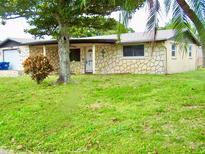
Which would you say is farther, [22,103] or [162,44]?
[162,44]

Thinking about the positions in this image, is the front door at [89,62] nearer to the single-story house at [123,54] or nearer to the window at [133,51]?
the single-story house at [123,54]

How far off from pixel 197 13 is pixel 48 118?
5.31 m

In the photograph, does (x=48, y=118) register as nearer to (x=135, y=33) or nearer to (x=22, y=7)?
(x=22, y=7)

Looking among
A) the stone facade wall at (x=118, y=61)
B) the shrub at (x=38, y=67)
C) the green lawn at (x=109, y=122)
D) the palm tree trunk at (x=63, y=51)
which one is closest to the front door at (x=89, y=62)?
the stone facade wall at (x=118, y=61)

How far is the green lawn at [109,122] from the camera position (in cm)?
716

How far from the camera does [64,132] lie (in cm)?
845

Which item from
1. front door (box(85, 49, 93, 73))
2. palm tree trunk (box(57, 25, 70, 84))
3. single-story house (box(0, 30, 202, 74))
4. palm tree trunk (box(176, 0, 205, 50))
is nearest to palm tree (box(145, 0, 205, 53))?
palm tree trunk (box(176, 0, 205, 50))

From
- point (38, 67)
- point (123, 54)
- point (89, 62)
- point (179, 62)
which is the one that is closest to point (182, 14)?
point (38, 67)

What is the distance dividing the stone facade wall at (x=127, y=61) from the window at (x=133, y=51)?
24cm

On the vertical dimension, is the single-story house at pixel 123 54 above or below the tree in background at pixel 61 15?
below

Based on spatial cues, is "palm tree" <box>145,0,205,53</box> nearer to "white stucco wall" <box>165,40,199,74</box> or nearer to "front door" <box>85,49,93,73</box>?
"white stucco wall" <box>165,40,199,74</box>

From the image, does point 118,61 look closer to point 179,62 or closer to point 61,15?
point 179,62

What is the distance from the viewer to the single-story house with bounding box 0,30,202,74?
81.4ft

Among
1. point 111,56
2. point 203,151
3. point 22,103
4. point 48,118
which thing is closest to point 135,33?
point 111,56
